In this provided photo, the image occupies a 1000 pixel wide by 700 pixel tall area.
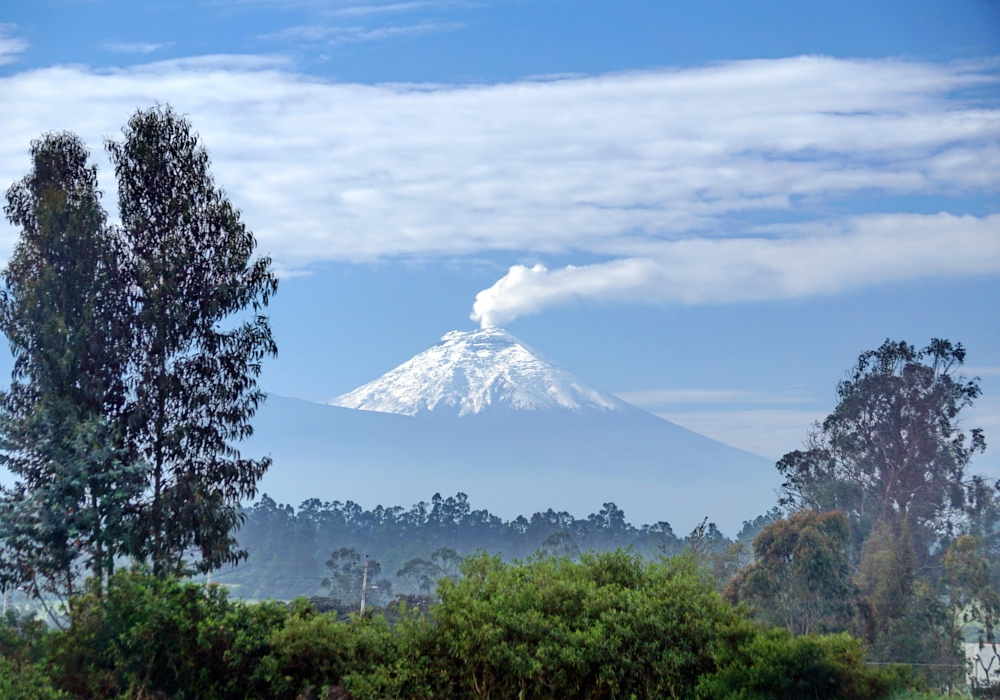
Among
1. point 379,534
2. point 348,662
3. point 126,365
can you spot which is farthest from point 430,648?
point 379,534

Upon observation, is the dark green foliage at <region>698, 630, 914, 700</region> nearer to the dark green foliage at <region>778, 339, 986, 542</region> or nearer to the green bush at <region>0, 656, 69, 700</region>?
the green bush at <region>0, 656, 69, 700</region>

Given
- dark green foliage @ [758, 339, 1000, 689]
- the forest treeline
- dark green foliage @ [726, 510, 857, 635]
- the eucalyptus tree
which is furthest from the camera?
the forest treeline

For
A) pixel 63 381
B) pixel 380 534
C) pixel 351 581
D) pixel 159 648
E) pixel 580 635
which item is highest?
pixel 63 381

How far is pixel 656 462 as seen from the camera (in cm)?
19975

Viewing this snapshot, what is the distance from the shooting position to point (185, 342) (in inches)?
457

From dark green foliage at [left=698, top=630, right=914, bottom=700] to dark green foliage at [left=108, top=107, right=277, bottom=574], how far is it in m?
6.31

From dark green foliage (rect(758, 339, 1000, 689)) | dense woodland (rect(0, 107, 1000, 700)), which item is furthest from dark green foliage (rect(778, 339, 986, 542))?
dense woodland (rect(0, 107, 1000, 700))

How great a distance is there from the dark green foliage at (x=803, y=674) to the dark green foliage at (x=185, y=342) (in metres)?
6.31

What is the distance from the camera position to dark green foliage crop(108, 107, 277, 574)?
36.7 feet

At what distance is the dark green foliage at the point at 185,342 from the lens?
1117 centimetres

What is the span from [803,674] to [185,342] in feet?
26.2

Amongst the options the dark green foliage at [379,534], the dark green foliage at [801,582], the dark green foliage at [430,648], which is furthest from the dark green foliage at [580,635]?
the dark green foliage at [379,534]

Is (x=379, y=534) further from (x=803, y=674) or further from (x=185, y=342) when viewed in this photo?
(x=803, y=674)

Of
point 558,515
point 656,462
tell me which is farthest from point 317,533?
point 656,462
